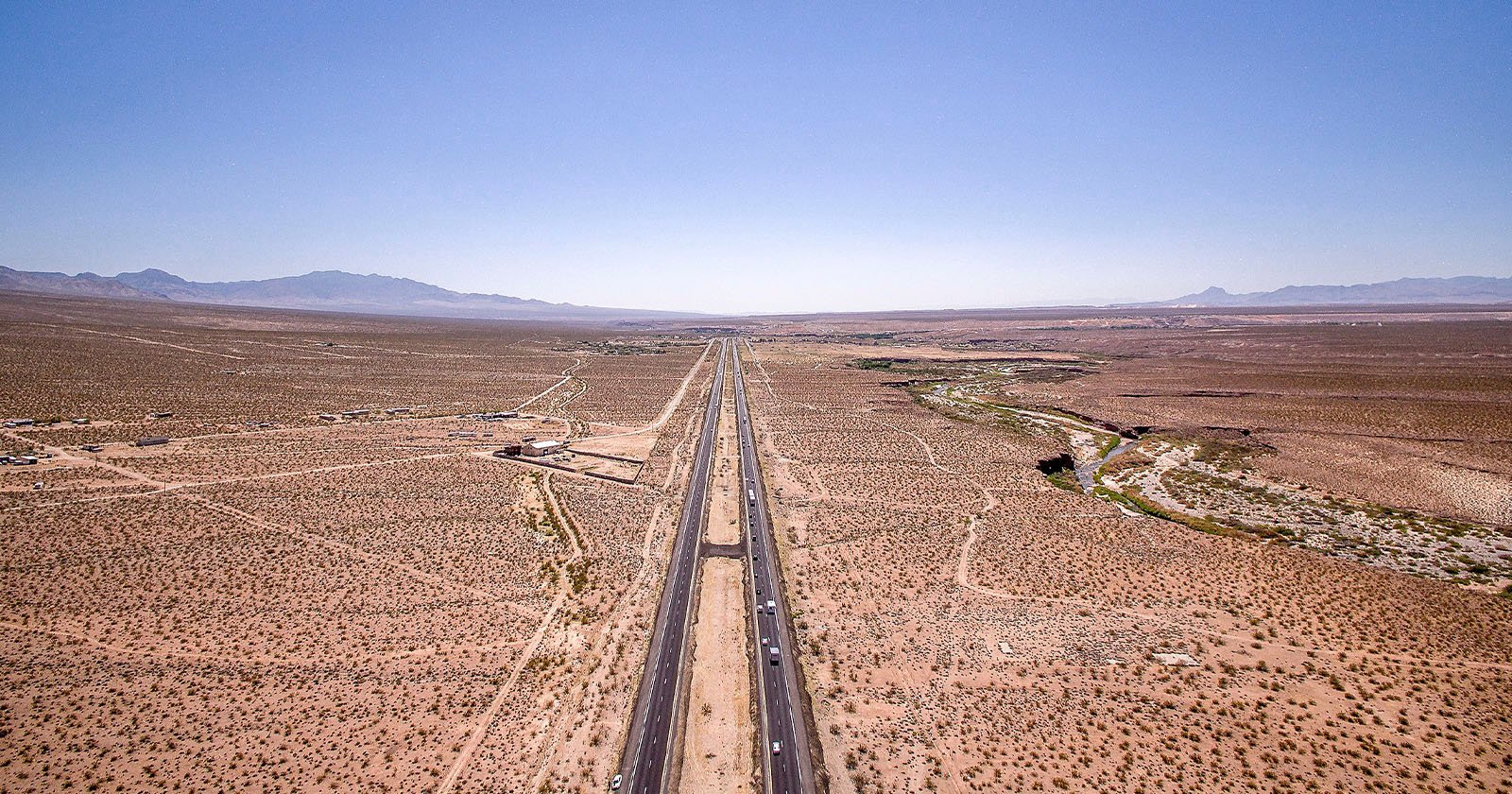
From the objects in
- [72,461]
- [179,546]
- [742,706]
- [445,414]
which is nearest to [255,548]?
[179,546]

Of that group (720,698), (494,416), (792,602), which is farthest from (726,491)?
(494,416)

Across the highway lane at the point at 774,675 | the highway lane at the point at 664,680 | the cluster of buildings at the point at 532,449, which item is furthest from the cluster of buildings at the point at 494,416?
the highway lane at the point at 774,675

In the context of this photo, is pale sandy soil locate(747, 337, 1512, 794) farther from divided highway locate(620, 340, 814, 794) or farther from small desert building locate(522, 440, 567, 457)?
small desert building locate(522, 440, 567, 457)

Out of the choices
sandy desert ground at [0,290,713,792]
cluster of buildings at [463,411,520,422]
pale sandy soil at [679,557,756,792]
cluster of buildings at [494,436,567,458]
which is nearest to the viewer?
sandy desert ground at [0,290,713,792]

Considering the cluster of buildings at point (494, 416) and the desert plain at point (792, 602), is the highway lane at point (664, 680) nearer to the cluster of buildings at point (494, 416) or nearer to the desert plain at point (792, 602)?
the desert plain at point (792, 602)

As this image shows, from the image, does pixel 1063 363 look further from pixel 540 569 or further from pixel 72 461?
pixel 72 461

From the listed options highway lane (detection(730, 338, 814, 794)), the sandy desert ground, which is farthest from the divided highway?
the sandy desert ground
